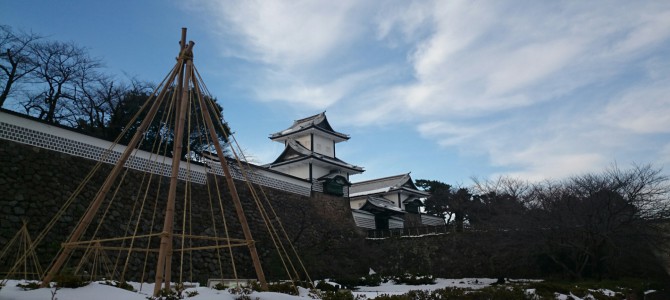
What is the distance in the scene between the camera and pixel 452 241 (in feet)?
73.5

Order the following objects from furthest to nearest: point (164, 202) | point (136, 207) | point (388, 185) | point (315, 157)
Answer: point (388, 185) < point (315, 157) < point (164, 202) < point (136, 207)

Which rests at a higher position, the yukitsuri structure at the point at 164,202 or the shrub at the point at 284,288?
the yukitsuri structure at the point at 164,202

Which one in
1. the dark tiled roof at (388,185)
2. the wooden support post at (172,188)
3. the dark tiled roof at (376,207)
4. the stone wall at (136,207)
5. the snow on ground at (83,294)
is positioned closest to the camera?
the snow on ground at (83,294)

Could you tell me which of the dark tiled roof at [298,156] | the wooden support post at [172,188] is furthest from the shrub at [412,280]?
the wooden support post at [172,188]

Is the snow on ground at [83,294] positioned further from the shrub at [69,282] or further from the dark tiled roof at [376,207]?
the dark tiled roof at [376,207]

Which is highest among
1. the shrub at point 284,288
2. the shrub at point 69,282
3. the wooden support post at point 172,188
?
the wooden support post at point 172,188

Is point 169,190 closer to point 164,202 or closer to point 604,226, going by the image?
point 164,202

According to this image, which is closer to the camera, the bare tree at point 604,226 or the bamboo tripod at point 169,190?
the bamboo tripod at point 169,190

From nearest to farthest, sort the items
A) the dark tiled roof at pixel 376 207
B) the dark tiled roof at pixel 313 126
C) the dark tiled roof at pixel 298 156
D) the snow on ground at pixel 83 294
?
1. the snow on ground at pixel 83 294
2. the dark tiled roof at pixel 298 156
3. the dark tiled roof at pixel 376 207
4. the dark tiled roof at pixel 313 126

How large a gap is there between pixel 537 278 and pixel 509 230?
2.26 metres

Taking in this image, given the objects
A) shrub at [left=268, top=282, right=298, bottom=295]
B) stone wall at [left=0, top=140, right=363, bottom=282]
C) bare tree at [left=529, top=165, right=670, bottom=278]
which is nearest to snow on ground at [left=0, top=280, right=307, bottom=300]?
shrub at [left=268, top=282, right=298, bottom=295]

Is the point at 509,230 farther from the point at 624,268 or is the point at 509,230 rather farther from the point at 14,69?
the point at 14,69

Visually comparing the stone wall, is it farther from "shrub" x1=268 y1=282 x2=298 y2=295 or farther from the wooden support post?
the wooden support post

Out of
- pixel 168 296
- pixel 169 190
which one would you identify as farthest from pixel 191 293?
pixel 169 190
